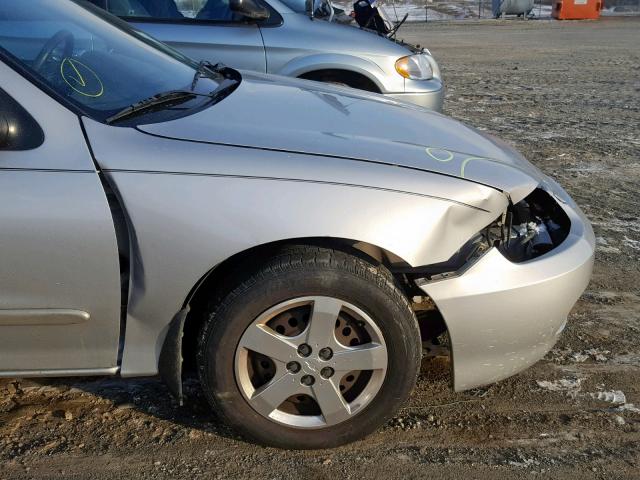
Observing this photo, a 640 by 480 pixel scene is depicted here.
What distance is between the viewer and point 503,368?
2.81 m

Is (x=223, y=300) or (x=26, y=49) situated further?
(x=26, y=49)

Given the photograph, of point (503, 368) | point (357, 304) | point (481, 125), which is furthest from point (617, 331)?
point (481, 125)

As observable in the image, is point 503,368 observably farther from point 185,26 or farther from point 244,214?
point 185,26

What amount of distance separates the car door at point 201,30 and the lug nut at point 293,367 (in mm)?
3682

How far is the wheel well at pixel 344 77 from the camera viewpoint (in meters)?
5.84

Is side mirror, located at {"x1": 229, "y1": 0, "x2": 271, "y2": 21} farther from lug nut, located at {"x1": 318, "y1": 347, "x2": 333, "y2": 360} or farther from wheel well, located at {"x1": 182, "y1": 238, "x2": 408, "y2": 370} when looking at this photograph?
lug nut, located at {"x1": 318, "y1": 347, "x2": 333, "y2": 360}

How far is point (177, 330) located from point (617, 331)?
2.29m

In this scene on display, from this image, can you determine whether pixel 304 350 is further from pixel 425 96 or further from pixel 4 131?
pixel 425 96

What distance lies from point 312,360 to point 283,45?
3766 mm

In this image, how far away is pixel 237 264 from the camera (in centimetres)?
258

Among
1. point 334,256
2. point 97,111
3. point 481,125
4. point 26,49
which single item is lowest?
point 481,125

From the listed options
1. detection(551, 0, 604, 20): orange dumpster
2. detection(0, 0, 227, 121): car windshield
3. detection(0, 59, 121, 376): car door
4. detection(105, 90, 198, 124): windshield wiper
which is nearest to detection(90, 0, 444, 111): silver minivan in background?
detection(0, 0, 227, 121): car windshield

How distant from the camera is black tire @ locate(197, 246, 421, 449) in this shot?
250cm

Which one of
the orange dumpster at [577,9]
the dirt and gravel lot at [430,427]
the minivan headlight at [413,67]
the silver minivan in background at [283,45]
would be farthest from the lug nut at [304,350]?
the orange dumpster at [577,9]
